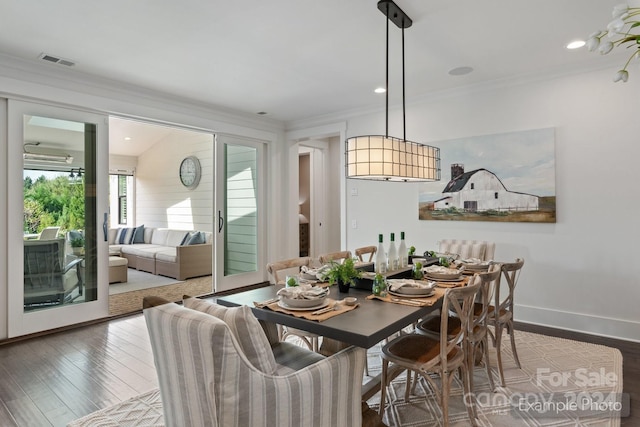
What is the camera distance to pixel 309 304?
5.92 ft

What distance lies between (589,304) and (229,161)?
14.7ft

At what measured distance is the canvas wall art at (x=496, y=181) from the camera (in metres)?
3.71

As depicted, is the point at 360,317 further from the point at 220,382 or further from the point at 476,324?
the point at 476,324

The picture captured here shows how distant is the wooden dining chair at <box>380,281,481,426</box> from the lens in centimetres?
180

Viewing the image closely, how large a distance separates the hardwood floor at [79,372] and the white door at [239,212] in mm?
1650

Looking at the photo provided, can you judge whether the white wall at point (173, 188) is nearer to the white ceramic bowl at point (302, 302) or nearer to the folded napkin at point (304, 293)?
the folded napkin at point (304, 293)

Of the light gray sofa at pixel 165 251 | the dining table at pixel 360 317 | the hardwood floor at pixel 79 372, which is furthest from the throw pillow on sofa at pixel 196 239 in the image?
the dining table at pixel 360 317

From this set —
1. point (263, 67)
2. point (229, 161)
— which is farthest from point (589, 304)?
point (229, 161)

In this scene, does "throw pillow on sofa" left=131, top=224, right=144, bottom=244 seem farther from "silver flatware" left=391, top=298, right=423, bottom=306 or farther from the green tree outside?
"silver flatware" left=391, top=298, right=423, bottom=306

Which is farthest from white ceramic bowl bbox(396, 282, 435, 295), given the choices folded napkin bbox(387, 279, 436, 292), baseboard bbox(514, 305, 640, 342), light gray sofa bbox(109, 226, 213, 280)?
light gray sofa bbox(109, 226, 213, 280)

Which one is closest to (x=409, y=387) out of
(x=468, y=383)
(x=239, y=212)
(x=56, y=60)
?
(x=468, y=383)

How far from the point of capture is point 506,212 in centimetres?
390

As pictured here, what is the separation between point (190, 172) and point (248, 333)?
22.8ft

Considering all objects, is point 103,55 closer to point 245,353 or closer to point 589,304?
point 245,353
